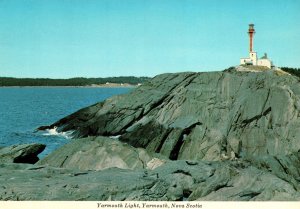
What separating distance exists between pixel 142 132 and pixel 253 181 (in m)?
18.1

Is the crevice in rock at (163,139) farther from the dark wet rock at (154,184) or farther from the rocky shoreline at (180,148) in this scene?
the dark wet rock at (154,184)

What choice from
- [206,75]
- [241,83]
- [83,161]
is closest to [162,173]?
[83,161]

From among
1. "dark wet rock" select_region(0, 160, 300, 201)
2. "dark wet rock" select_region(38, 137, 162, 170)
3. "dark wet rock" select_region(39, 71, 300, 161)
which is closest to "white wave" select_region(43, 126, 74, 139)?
"dark wet rock" select_region(39, 71, 300, 161)

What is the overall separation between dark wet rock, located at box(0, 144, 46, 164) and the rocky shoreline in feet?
0.35

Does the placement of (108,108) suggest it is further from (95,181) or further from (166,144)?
(95,181)

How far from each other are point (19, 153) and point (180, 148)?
399 inches

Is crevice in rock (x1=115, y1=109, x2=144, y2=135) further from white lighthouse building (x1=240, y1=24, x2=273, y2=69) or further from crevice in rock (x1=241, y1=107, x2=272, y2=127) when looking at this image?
white lighthouse building (x1=240, y1=24, x2=273, y2=69)

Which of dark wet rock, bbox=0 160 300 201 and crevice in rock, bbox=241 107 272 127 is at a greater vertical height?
crevice in rock, bbox=241 107 272 127

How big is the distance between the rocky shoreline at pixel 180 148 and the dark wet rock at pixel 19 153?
0.11 meters

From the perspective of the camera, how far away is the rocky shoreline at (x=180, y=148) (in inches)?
548

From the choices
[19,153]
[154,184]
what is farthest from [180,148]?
[154,184]

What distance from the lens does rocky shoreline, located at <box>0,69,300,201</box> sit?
45.6 ft

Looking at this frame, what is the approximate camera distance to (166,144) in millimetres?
28406

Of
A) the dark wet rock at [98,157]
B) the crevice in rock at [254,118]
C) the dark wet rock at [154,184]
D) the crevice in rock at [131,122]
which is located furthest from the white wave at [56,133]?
the dark wet rock at [154,184]
